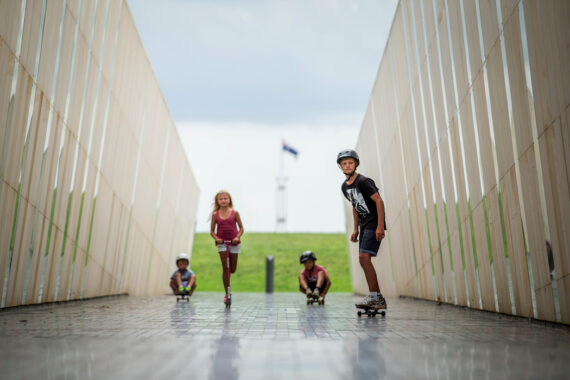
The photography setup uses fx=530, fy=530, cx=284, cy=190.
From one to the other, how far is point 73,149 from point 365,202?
544cm

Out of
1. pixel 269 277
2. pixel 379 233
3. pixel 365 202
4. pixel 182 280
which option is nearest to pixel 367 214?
pixel 365 202

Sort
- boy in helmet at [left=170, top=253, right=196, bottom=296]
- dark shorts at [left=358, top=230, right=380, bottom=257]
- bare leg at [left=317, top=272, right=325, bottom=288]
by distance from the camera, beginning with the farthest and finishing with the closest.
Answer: boy in helmet at [left=170, top=253, right=196, bottom=296]
bare leg at [left=317, top=272, right=325, bottom=288]
dark shorts at [left=358, top=230, right=380, bottom=257]

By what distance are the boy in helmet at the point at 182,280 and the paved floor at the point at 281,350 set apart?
633 cm

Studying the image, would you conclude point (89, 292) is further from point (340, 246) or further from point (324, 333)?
point (340, 246)

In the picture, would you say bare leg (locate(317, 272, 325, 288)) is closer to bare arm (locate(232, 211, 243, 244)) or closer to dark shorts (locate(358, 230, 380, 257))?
bare arm (locate(232, 211, 243, 244))

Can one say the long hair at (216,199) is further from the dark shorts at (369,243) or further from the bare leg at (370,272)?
the bare leg at (370,272)

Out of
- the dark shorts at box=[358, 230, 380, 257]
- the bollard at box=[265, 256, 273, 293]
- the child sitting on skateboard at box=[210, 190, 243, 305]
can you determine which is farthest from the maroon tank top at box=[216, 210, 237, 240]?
the bollard at box=[265, 256, 273, 293]

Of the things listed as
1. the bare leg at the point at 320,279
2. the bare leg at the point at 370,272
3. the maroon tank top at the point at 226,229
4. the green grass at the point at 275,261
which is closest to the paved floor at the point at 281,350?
the bare leg at the point at 370,272

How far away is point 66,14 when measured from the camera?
841 cm

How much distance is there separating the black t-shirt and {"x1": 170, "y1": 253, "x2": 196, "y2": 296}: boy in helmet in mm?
6038

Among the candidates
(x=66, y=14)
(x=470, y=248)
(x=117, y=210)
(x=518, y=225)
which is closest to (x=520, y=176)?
(x=518, y=225)

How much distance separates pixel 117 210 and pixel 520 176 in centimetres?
1018

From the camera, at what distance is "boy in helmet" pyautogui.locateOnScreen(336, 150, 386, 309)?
6.51 meters

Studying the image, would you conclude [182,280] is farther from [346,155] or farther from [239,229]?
[346,155]
